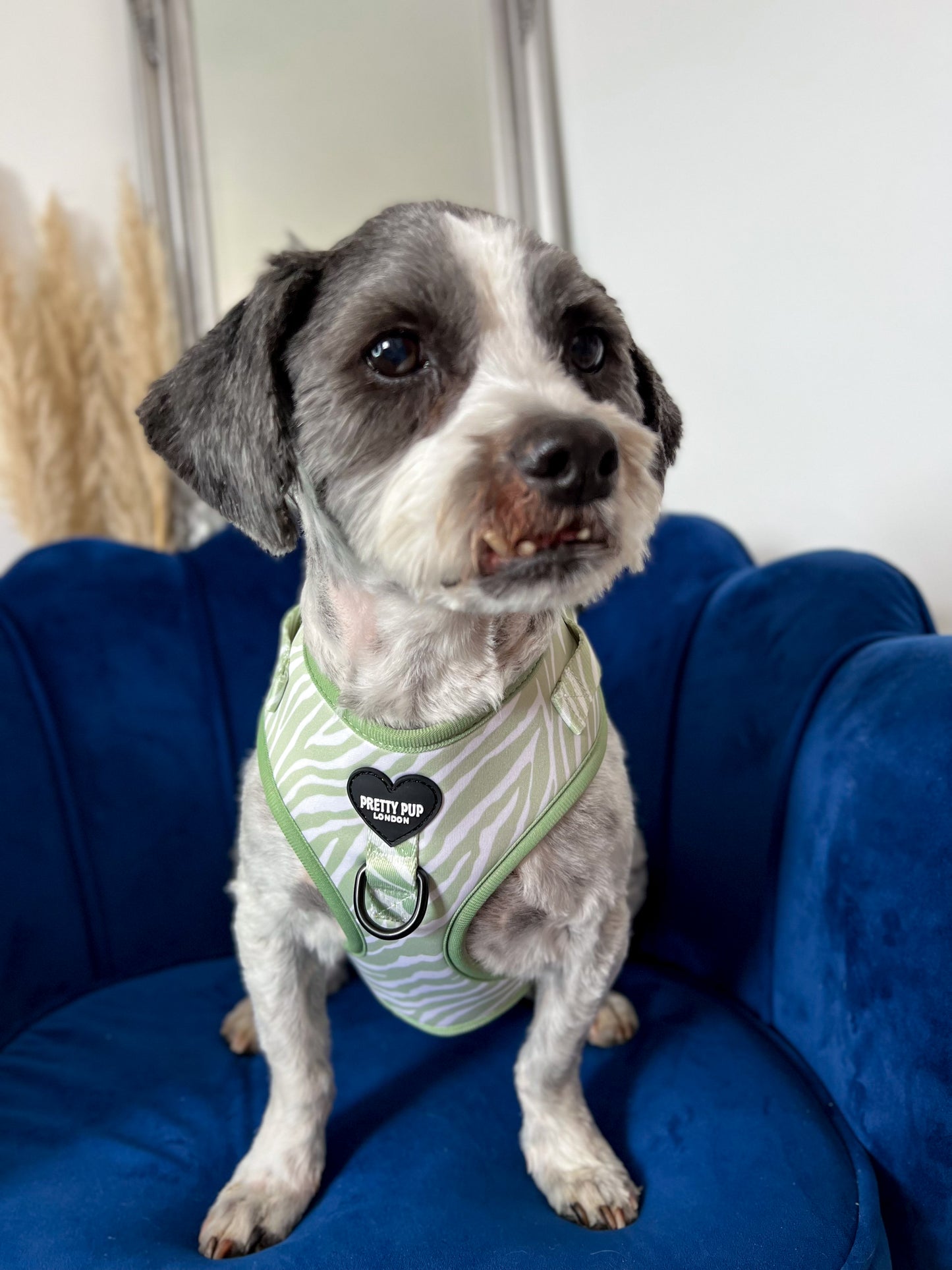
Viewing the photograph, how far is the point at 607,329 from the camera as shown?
97 centimetres

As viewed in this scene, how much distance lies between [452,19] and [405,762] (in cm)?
200

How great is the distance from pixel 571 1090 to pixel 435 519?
0.73 metres

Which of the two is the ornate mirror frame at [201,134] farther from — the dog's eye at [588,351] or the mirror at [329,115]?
the dog's eye at [588,351]

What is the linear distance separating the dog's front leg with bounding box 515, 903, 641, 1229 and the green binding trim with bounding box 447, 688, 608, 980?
0.14 meters

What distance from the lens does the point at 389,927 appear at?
3.21 ft

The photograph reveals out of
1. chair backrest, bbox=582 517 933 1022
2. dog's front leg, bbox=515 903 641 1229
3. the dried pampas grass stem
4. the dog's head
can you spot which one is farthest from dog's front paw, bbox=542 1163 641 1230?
the dried pampas grass stem

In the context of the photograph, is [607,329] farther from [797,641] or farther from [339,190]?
[339,190]

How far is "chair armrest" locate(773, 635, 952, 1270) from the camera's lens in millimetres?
991

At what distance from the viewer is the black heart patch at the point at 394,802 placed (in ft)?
3.07

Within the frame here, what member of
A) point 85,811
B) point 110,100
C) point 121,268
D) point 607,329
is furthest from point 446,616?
point 110,100

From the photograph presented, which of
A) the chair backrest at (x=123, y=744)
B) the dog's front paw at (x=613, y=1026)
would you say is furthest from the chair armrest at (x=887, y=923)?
the chair backrest at (x=123, y=744)

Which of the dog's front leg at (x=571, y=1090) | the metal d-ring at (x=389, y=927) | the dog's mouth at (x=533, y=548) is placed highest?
the dog's mouth at (x=533, y=548)

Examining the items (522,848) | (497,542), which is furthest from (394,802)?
(497,542)

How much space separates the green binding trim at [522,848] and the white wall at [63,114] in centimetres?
155
